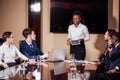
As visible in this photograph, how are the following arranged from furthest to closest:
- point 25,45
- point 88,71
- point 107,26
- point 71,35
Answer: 1. point 107,26
2. point 71,35
3. point 25,45
4. point 88,71

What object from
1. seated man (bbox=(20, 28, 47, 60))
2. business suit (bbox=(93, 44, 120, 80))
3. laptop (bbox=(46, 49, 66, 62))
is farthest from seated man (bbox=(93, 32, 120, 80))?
seated man (bbox=(20, 28, 47, 60))

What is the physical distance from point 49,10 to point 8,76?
12.1ft

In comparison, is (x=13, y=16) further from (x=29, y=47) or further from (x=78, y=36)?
(x=29, y=47)

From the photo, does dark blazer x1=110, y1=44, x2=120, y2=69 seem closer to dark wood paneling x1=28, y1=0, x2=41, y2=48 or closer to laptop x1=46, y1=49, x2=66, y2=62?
laptop x1=46, y1=49, x2=66, y2=62

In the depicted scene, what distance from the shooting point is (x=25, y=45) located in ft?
14.0

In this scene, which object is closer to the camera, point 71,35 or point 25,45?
point 25,45

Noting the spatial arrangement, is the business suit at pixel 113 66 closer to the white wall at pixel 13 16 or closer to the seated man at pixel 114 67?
the seated man at pixel 114 67

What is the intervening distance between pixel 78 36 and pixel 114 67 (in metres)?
1.82

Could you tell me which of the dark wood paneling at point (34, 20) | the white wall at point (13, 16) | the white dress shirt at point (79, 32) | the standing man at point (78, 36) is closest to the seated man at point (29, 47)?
the standing man at point (78, 36)

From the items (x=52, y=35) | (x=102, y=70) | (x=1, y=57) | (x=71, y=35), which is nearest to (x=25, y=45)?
(x=1, y=57)

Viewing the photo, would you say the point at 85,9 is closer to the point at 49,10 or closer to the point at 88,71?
the point at 49,10

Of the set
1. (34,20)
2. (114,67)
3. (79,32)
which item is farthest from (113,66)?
(34,20)

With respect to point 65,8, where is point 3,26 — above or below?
below

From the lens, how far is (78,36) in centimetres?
501
